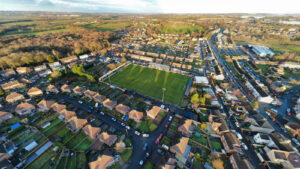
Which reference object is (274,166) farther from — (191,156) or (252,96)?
(252,96)

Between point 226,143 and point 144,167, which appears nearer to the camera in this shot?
point 144,167

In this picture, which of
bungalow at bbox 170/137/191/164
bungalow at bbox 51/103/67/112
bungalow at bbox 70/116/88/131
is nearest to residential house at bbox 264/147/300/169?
bungalow at bbox 170/137/191/164

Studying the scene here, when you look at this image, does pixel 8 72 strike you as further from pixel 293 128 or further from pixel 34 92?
pixel 293 128

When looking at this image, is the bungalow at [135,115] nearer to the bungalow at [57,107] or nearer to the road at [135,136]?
the road at [135,136]

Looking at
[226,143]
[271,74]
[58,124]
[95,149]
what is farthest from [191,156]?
[271,74]

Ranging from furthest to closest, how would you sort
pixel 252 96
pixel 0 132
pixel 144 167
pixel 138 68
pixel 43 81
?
1. pixel 138 68
2. pixel 43 81
3. pixel 252 96
4. pixel 0 132
5. pixel 144 167

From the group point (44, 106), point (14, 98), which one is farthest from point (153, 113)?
→ point (14, 98)

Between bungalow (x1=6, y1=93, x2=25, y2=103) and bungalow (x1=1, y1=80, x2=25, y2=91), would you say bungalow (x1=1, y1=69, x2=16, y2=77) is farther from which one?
bungalow (x1=6, y1=93, x2=25, y2=103)
